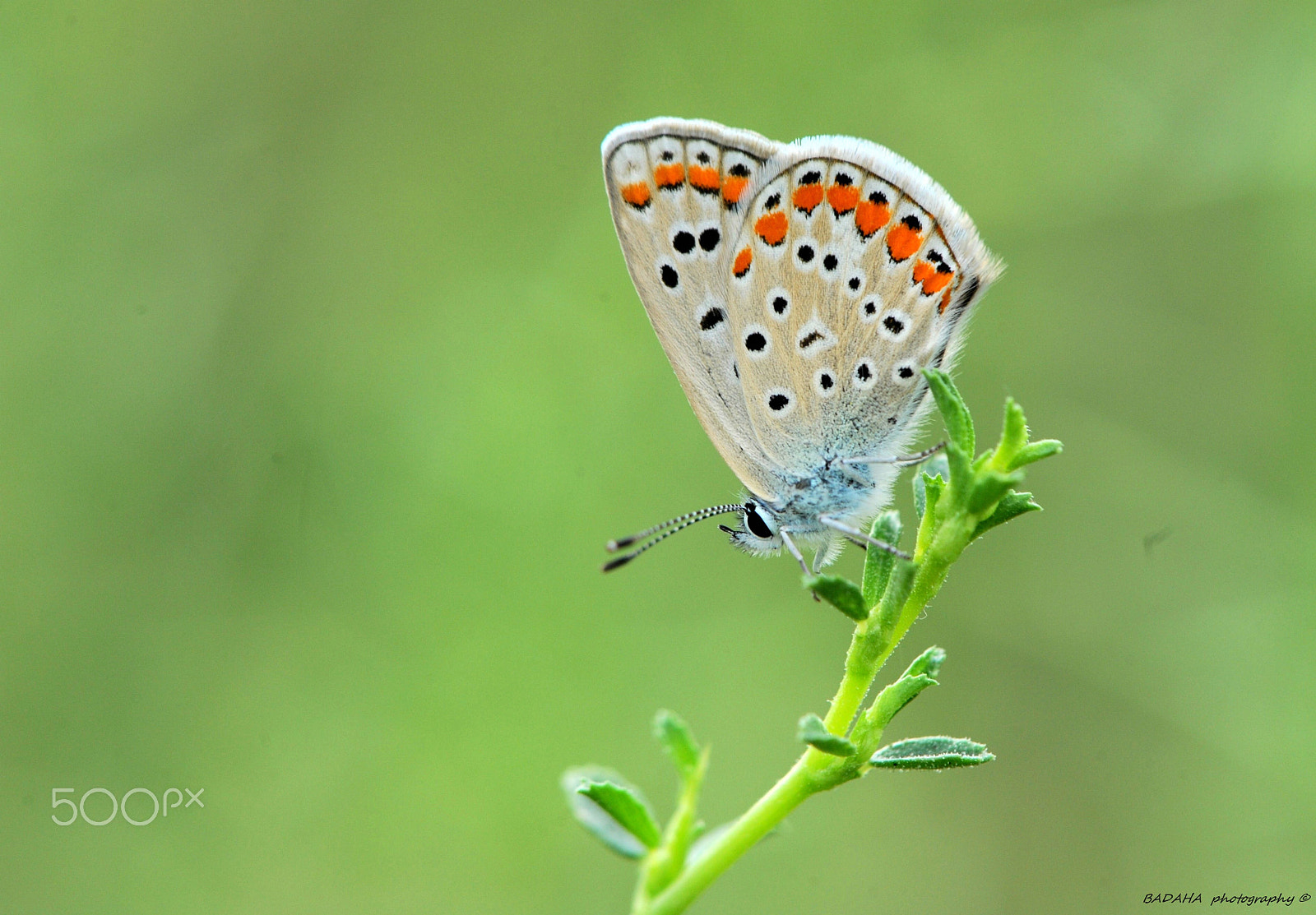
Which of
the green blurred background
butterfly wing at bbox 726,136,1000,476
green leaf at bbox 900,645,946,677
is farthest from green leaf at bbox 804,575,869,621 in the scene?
the green blurred background

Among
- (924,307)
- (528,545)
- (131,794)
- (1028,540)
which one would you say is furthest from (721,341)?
(131,794)

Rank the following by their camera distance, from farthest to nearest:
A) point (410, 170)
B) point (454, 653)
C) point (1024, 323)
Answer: point (410, 170) < point (1024, 323) < point (454, 653)

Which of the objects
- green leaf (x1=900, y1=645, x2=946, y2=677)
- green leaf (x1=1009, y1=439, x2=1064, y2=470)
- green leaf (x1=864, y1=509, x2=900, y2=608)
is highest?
green leaf (x1=1009, y1=439, x2=1064, y2=470)

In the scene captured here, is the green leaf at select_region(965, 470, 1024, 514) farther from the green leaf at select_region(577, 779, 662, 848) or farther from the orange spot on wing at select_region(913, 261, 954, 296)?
the orange spot on wing at select_region(913, 261, 954, 296)

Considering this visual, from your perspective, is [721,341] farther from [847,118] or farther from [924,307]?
[847,118]

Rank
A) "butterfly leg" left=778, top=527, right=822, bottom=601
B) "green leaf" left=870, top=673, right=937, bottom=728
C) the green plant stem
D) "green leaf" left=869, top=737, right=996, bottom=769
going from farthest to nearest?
"butterfly leg" left=778, top=527, right=822, bottom=601 < "green leaf" left=869, top=737, right=996, bottom=769 < "green leaf" left=870, top=673, right=937, bottom=728 < the green plant stem

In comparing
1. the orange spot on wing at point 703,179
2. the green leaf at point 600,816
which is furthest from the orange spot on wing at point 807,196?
the green leaf at point 600,816
